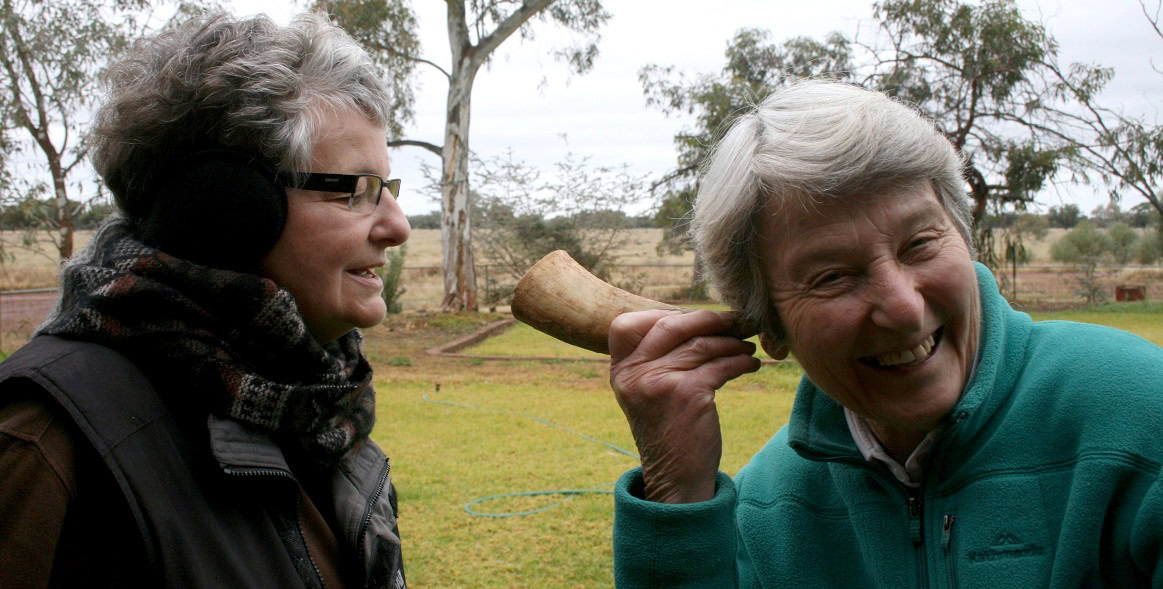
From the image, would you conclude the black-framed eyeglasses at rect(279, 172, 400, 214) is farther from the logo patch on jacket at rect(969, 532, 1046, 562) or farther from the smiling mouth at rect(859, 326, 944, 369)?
the logo patch on jacket at rect(969, 532, 1046, 562)

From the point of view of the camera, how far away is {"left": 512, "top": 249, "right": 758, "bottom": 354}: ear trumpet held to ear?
188cm

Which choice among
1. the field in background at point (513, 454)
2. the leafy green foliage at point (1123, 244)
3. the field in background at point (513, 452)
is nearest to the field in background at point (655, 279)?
the leafy green foliage at point (1123, 244)

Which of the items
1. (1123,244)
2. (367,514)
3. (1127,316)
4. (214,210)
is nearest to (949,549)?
(367,514)

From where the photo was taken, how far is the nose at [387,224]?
1.86m

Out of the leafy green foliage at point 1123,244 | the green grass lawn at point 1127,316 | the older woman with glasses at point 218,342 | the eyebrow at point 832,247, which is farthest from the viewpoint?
the leafy green foliage at point 1123,244

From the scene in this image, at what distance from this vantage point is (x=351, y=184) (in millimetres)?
1781

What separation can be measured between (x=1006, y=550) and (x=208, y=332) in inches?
55.9

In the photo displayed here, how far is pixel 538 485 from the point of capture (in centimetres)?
537

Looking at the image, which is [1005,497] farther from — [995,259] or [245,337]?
[995,259]

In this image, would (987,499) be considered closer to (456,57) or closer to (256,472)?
(256,472)

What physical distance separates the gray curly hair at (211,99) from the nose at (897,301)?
113cm

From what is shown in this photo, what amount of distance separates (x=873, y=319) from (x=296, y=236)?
1.13 m

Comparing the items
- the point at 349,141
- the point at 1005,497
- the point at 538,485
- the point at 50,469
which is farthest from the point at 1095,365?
the point at 538,485

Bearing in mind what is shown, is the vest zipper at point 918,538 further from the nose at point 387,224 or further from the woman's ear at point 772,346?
the nose at point 387,224
